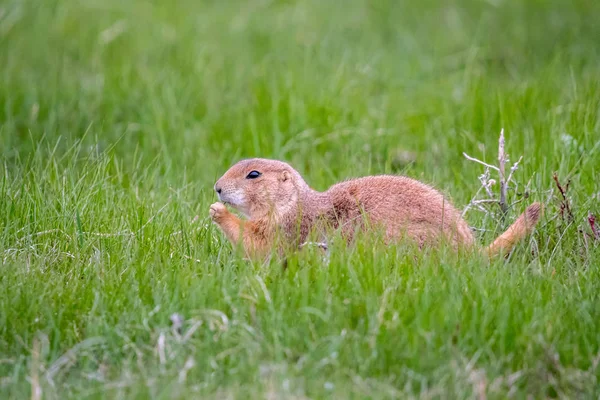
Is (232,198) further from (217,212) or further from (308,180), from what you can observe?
(308,180)

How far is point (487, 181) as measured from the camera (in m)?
4.85

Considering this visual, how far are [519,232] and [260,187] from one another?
1335 millimetres

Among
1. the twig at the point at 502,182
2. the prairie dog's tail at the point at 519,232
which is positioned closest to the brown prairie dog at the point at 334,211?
the prairie dog's tail at the point at 519,232

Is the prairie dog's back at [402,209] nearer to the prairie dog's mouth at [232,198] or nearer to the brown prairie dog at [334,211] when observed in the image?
the brown prairie dog at [334,211]

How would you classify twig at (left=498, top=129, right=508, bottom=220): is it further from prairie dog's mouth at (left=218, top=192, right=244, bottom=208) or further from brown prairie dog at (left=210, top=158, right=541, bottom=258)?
prairie dog's mouth at (left=218, top=192, right=244, bottom=208)

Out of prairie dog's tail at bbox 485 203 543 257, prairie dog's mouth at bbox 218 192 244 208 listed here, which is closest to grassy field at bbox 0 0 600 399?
prairie dog's tail at bbox 485 203 543 257

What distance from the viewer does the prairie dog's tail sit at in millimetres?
4133

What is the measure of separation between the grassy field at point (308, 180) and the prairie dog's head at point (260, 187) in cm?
22

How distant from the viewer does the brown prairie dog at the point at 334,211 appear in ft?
13.6

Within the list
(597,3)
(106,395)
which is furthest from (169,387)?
(597,3)

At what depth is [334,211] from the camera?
4.41 meters

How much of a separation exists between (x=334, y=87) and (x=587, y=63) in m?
2.20

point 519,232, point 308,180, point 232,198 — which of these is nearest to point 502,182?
point 519,232

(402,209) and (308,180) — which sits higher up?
(402,209)
